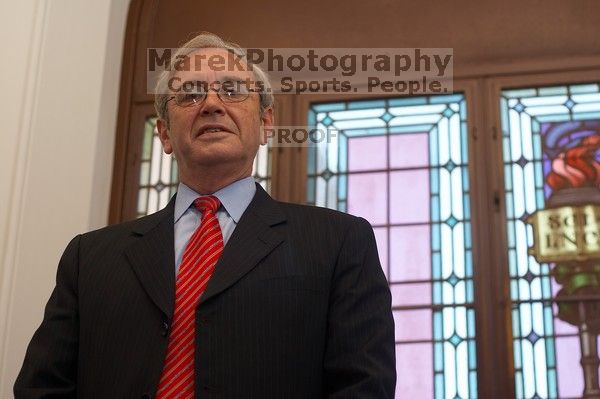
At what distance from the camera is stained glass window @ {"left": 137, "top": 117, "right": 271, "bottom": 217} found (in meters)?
3.40

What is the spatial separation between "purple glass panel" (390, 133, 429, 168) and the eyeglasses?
1206mm

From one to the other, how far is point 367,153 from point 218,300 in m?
1.59

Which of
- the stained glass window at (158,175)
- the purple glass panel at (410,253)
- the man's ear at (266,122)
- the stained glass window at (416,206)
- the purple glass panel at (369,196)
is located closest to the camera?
the man's ear at (266,122)

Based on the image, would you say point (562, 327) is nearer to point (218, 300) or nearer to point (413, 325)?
point (413, 325)

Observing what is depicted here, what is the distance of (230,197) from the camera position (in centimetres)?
210

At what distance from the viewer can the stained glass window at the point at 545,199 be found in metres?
2.97

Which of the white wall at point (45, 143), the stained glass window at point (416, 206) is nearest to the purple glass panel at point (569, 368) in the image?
the stained glass window at point (416, 206)

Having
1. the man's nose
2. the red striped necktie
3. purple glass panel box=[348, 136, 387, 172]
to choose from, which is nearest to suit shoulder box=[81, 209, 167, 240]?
the red striped necktie

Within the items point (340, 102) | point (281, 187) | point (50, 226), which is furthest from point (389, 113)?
point (50, 226)

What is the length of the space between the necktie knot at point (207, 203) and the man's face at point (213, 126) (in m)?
0.07

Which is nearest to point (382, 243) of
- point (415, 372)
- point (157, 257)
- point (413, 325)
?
point (413, 325)

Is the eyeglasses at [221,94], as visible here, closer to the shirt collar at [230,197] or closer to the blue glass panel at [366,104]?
the shirt collar at [230,197]

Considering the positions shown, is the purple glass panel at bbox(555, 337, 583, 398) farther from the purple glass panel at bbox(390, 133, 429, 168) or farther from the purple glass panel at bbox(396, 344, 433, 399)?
the purple glass panel at bbox(390, 133, 429, 168)

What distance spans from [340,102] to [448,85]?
0.37 metres
